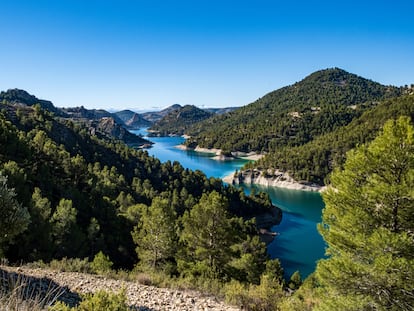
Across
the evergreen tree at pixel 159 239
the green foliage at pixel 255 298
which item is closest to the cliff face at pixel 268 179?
the evergreen tree at pixel 159 239

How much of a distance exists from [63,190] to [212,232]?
68.7 feet

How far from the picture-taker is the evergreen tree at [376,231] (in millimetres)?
7500

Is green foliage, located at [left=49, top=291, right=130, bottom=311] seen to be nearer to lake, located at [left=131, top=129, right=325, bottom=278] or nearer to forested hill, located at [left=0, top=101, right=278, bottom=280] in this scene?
Result: forested hill, located at [left=0, top=101, right=278, bottom=280]

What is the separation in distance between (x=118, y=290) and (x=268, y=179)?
3433 inches

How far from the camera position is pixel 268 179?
94.9 meters

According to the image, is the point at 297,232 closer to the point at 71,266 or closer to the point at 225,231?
the point at 225,231

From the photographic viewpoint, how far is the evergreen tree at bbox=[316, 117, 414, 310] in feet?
24.6

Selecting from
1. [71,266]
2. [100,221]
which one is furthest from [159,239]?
[100,221]

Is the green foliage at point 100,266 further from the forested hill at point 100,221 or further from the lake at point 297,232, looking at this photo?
the lake at point 297,232

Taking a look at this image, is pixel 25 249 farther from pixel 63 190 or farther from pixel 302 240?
pixel 302 240

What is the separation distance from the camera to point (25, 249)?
719 inches

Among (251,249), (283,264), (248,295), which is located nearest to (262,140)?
(283,264)

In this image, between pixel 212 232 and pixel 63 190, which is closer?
pixel 212 232

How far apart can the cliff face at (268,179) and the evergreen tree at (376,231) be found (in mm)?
81534
